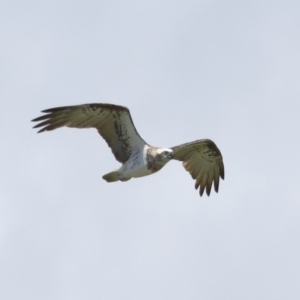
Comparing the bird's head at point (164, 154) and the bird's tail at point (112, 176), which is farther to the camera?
the bird's tail at point (112, 176)

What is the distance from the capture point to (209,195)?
88.6ft

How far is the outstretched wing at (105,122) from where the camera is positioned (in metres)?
23.2

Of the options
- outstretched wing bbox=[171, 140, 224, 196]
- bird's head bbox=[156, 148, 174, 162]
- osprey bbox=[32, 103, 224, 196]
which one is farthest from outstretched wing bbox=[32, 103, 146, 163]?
outstretched wing bbox=[171, 140, 224, 196]

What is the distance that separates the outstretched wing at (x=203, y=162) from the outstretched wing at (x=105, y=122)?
5.51ft

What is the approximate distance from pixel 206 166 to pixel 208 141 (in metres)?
1.49

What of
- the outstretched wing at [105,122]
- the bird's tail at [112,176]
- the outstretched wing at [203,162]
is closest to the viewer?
the outstretched wing at [105,122]

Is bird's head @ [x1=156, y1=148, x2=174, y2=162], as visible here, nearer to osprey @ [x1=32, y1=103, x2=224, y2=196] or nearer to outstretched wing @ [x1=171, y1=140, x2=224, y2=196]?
osprey @ [x1=32, y1=103, x2=224, y2=196]

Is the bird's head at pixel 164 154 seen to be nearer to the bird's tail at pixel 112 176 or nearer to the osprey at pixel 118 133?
the osprey at pixel 118 133

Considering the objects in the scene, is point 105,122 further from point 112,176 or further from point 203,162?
point 203,162

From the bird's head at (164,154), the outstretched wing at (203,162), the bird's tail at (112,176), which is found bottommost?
the bird's tail at (112,176)

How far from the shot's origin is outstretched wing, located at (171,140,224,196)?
25.6 m

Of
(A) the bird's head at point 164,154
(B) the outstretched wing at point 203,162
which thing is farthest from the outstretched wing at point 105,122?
(B) the outstretched wing at point 203,162

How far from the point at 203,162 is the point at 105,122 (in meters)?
3.84

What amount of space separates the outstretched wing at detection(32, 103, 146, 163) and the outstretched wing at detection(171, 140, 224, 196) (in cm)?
168
